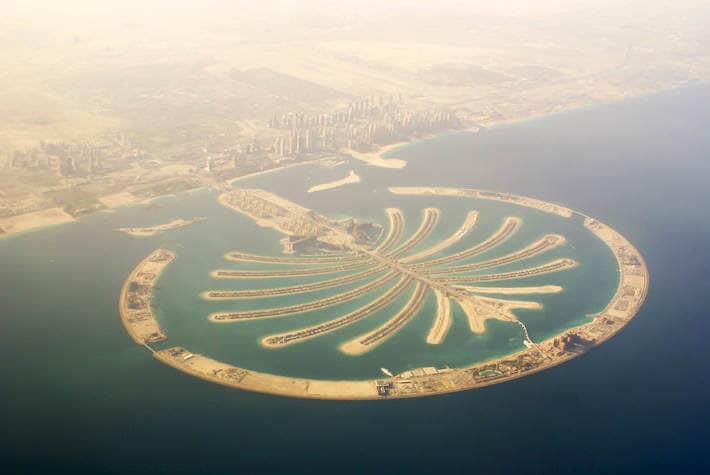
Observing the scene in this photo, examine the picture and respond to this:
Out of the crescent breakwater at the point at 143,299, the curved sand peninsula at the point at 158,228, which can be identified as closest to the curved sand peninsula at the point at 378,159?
the curved sand peninsula at the point at 158,228

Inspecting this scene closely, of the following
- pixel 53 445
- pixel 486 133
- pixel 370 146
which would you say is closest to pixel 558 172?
pixel 486 133

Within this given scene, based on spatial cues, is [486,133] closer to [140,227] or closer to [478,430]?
[140,227]

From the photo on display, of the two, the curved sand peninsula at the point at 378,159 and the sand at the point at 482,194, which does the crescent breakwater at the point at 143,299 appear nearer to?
the sand at the point at 482,194

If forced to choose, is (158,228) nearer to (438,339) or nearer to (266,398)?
(266,398)

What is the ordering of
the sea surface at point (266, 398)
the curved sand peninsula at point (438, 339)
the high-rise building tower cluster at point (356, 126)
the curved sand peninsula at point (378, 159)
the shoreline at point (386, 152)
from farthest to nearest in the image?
the high-rise building tower cluster at point (356, 126)
the curved sand peninsula at point (378, 159)
the shoreline at point (386, 152)
the curved sand peninsula at point (438, 339)
the sea surface at point (266, 398)

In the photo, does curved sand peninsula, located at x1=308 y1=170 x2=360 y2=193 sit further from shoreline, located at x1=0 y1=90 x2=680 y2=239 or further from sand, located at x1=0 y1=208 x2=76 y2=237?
sand, located at x1=0 y1=208 x2=76 y2=237

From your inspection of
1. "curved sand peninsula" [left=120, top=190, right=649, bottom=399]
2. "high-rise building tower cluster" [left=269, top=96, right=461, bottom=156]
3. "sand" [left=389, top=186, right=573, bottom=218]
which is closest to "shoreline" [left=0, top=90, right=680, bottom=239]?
"high-rise building tower cluster" [left=269, top=96, right=461, bottom=156]
